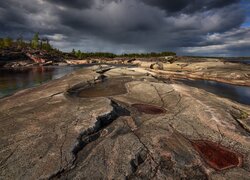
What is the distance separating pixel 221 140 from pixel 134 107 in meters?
5.64

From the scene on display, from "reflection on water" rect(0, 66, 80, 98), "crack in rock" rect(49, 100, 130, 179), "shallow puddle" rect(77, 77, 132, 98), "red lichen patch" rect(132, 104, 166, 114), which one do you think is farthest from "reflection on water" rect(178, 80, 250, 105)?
"reflection on water" rect(0, 66, 80, 98)

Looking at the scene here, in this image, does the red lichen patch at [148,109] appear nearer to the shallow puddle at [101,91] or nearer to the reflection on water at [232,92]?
the shallow puddle at [101,91]

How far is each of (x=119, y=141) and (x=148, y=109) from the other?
5023mm

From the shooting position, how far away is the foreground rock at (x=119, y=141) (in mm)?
6695

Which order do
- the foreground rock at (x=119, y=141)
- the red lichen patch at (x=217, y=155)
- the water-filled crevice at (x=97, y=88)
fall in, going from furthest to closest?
the water-filled crevice at (x=97, y=88) → the red lichen patch at (x=217, y=155) → the foreground rock at (x=119, y=141)

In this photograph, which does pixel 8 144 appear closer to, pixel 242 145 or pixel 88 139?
pixel 88 139

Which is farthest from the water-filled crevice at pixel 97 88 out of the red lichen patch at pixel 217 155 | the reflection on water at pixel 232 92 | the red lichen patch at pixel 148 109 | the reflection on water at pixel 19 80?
the reflection on water at pixel 232 92

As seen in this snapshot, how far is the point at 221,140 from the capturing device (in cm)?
927

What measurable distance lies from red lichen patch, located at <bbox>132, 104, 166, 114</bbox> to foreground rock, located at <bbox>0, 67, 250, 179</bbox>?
0.07 meters

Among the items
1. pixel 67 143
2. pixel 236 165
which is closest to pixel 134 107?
pixel 67 143

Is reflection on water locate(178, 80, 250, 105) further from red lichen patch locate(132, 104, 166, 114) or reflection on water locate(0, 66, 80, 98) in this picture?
reflection on water locate(0, 66, 80, 98)

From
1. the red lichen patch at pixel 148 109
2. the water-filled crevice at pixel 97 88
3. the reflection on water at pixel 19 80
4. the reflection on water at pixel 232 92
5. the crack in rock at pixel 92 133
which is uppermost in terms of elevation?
the crack in rock at pixel 92 133

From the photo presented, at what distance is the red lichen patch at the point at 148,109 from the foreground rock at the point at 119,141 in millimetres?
66

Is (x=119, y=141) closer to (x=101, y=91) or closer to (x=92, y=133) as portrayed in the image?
(x=92, y=133)
